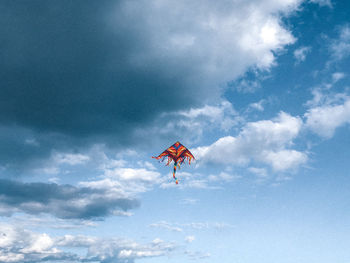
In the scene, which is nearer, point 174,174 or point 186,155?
point 174,174

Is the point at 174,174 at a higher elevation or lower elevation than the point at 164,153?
lower

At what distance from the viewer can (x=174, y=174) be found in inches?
1983

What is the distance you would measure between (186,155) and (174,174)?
20.3 ft

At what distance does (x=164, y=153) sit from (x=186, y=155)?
504 centimetres

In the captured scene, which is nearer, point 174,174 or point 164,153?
point 174,174

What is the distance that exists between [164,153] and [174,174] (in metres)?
6.44

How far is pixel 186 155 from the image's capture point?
54625 mm

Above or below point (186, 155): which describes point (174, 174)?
below

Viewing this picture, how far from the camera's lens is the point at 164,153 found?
5488 cm
